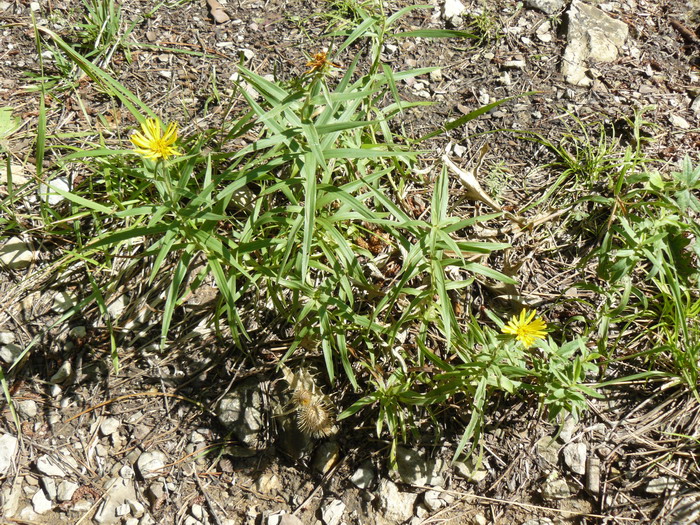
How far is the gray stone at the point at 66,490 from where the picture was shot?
2266mm

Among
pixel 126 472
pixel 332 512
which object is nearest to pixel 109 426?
pixel 126 472

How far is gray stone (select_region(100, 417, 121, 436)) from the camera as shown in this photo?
2.37 metres

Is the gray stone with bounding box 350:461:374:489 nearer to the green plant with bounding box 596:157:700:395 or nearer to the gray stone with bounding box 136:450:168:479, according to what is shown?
the gray stone with bounding box 136:450:168:479

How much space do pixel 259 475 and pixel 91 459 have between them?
68 centimetres

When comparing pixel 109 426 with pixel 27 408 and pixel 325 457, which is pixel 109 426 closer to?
pixel 27 408

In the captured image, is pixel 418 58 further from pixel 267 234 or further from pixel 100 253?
pixel 100 253

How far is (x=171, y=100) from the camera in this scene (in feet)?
9.39

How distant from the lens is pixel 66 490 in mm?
2273

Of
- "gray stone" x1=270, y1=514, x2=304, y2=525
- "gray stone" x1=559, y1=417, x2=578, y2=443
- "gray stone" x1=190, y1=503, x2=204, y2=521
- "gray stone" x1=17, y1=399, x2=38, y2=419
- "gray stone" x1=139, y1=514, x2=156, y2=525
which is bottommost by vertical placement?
"gray stone" x1=139, y1=514, x2=156, y2=525

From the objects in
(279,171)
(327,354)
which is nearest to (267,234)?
(279,171)

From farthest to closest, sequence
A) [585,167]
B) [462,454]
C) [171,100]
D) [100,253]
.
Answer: [171,100], [585,167], [100,253], [462,454]

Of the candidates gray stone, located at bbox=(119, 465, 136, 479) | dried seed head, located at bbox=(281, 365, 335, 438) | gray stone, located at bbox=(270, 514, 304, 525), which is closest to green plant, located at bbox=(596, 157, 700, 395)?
dried seed head, located at bbox=(281, 365, 335, 438)

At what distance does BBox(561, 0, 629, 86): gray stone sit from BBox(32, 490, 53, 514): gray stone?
3024 mm

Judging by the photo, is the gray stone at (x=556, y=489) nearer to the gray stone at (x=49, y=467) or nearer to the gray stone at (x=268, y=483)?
the gray stone at (x=268, y=483)
